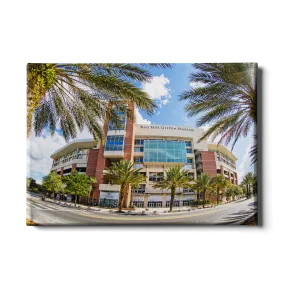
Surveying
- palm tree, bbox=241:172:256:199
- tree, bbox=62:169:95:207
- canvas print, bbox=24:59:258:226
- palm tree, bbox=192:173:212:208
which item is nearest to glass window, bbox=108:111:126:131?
canvas print, bbox=24:59:258:226

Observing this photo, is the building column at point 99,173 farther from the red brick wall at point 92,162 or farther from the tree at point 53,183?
the tree at point 53,183

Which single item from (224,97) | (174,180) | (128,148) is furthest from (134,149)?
(224,97)

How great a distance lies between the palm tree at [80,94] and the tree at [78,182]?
209cm

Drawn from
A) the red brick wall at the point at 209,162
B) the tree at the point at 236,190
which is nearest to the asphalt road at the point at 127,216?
the tree at the point at 236,190

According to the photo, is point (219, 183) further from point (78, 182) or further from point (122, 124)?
point (78, 182)

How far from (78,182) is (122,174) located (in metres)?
1.74

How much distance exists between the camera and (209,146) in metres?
9.71

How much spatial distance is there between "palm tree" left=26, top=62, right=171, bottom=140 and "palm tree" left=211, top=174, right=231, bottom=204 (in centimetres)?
402

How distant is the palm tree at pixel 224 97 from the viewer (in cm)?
761

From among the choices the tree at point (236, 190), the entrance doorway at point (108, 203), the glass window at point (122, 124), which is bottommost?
the entrance doorway at point (108, 203)
